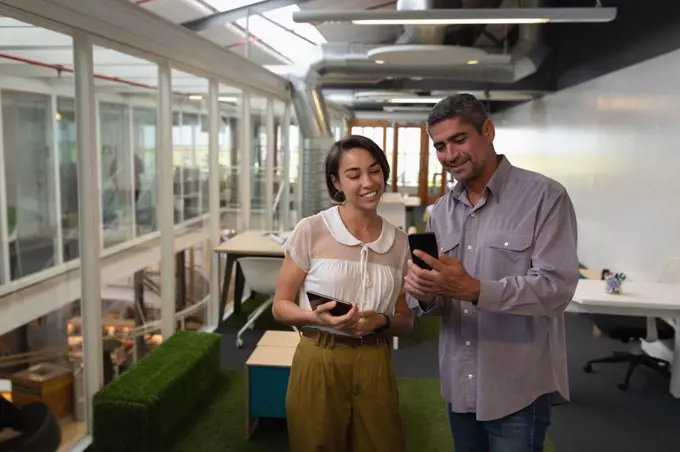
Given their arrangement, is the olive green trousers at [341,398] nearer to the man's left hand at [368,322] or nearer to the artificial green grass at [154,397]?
the man's left hand at [368,322]

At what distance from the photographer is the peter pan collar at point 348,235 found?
6.12 ft

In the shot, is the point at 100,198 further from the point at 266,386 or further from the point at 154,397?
the point at 266,386

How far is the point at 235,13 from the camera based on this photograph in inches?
257

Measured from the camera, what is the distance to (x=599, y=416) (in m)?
3.64

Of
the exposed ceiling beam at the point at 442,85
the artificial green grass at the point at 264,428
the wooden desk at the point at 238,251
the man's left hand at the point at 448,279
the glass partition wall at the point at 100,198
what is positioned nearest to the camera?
the man's left hand at the point at 448,279

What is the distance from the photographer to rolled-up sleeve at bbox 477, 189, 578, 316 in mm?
1517

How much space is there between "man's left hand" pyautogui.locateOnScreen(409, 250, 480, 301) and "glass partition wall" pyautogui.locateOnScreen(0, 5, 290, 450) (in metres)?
2.01


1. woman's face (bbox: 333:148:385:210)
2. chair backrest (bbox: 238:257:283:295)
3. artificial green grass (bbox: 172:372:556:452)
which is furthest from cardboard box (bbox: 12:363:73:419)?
woman's face (bbox: 333:148:385:210)

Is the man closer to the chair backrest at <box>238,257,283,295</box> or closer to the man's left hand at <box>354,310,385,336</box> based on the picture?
the man's left hand at <box>354,310,385,336</box>

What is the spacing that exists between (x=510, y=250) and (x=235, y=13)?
5.71 meters

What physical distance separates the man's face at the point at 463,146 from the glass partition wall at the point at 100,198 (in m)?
2.02

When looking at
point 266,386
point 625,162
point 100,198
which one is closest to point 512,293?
point 266,386

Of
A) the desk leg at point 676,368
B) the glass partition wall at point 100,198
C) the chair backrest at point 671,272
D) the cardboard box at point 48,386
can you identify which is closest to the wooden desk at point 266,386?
the glass partition wall at point 100,198

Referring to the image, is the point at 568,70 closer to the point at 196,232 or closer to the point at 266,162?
the point at 266,162
